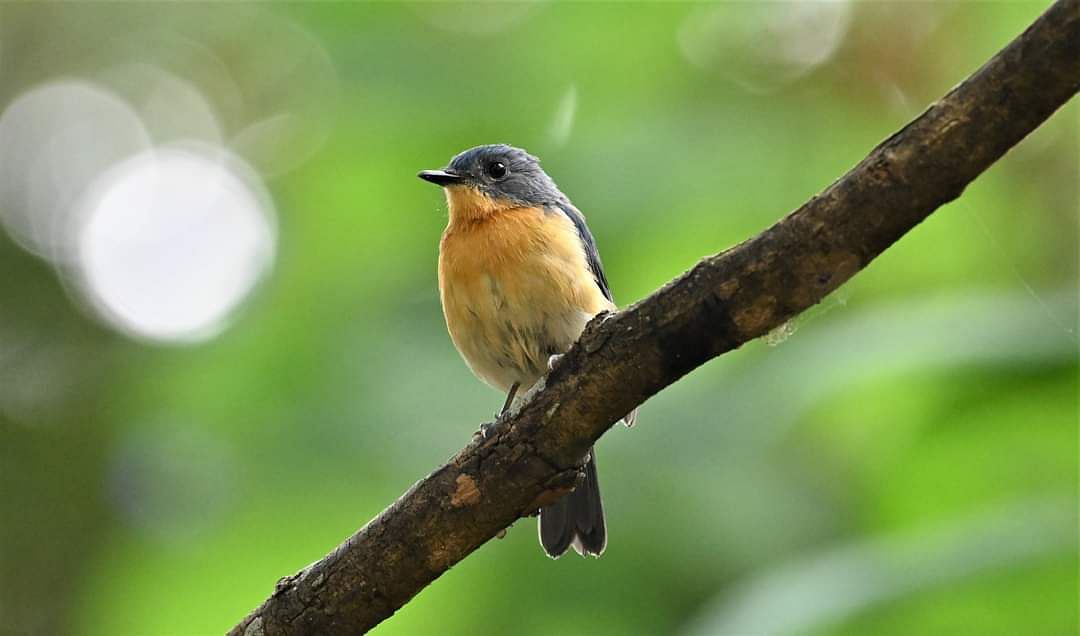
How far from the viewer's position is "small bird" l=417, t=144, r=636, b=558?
421 cm

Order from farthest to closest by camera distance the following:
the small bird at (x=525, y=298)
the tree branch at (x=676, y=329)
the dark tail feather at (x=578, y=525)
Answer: the small bird at (x=525, y=298)
the dark tail feather at (x=578, y=525)
the tree branch at (x=676, y=329)

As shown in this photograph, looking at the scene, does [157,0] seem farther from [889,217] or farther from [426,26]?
[889,217]

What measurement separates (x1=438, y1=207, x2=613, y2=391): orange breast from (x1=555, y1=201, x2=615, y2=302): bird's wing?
4.3 inches

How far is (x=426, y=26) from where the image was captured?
18.3 feet

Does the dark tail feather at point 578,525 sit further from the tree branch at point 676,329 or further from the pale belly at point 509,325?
the tree branch at point 676,329

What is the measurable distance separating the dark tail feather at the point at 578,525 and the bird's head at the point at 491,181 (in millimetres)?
1204

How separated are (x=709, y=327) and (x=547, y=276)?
6.30 ft

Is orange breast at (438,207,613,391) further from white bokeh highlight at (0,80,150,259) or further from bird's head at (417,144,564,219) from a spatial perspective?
white bokeh highlight at (0,80,150,259)

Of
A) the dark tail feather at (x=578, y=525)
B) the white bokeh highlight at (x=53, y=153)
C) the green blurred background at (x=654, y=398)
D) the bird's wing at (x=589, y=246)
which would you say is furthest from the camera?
the white bokeh highlight at (x=53, y=153)

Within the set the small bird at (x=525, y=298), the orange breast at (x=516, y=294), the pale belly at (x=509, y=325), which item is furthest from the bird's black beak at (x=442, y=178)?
the pale belly at (x=509, y=325)

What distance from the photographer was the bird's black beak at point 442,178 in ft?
15.9

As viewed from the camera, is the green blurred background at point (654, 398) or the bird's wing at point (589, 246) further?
the bird's wing at point (589, 246)

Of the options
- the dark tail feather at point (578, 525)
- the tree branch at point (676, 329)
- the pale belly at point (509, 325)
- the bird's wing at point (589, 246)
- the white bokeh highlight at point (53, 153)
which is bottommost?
Result: the tree branch at point (676, 329)

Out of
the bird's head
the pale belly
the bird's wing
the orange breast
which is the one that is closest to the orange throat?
the bird's head
